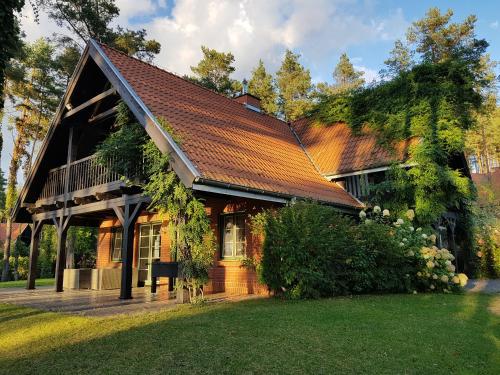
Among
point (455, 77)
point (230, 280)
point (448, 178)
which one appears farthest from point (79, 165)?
point (455, 77)

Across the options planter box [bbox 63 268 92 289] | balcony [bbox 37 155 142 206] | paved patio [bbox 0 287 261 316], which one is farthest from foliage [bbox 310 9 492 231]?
planter box [bbox 63 268 92 289]

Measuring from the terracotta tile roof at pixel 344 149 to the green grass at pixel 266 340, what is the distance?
238 inches

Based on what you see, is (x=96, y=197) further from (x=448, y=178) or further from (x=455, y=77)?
(x=455, y=77)

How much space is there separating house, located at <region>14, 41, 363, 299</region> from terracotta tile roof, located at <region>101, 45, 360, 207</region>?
0.04m

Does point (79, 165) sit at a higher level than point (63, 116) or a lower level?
lower

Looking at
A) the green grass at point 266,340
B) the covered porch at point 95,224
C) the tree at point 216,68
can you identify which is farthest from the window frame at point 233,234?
the tree at point 216,68

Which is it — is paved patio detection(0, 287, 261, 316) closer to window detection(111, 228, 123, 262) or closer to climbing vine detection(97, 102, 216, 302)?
climbing vine detection(97, 102, 216, 302)

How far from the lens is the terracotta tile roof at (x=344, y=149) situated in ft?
40.3

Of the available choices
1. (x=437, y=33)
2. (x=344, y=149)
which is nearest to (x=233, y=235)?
(x=344, y=149)

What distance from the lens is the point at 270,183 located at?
30.4 feet

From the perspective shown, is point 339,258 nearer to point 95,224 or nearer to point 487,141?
point 95,224

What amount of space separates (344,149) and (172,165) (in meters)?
7.81

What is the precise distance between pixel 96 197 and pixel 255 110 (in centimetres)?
752

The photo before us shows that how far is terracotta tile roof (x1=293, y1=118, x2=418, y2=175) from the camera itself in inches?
483
